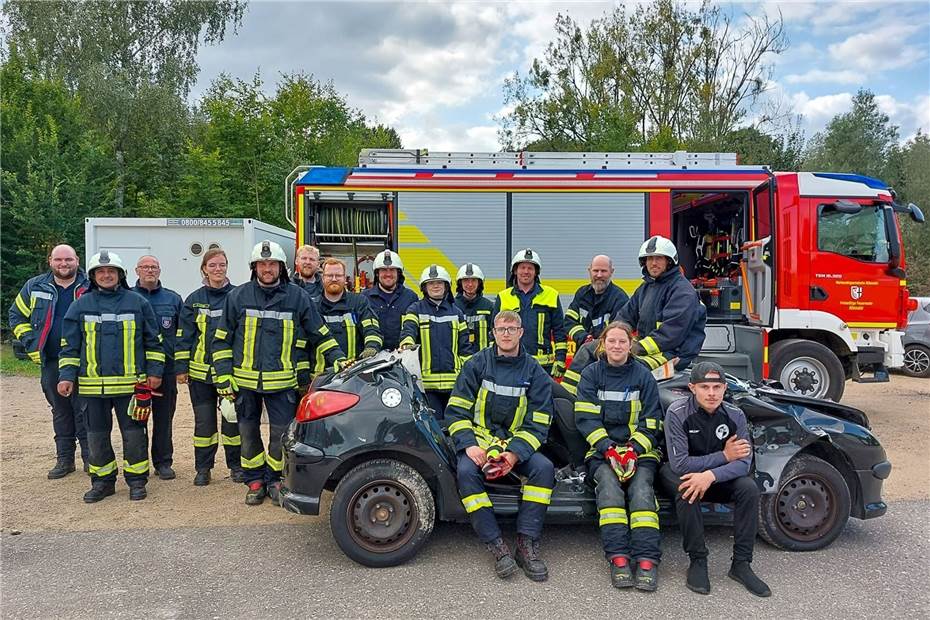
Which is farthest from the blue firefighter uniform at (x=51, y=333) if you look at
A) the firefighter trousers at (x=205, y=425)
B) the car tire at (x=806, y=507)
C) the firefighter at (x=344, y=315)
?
the car tire at (x=806, y=507)

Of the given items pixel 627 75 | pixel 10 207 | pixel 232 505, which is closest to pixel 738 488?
pixel 232 505

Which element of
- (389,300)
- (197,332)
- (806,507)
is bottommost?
(806,507)

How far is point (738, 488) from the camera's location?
11.1 feet

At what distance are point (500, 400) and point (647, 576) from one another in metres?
1.22

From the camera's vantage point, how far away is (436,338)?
4.81 metres

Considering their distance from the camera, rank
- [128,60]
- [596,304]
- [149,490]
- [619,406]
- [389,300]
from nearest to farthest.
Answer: [619,406] → [149,490] → [389,300] → [596,304] → [128,60]

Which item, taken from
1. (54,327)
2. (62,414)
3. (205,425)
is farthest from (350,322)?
(62,414)

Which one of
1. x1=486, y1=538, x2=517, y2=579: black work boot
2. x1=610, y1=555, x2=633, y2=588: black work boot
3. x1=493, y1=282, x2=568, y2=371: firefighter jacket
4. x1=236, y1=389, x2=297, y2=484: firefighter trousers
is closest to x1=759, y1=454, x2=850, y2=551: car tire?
x1=610, y1=555, x2=633, y2=588: black work boot

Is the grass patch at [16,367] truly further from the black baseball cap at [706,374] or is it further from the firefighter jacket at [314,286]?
the black baseball cap at [706,374]

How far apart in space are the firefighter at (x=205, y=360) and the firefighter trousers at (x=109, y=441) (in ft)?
1.36

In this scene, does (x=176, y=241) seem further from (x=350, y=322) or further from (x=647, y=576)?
(x=647, y=576)

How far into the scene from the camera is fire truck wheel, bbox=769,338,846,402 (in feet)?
23.5

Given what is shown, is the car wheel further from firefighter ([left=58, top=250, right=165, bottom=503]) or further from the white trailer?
firefighter ([left=58, top=250, right=165, bottom=503])

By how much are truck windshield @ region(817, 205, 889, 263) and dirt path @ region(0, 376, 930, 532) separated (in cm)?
205
